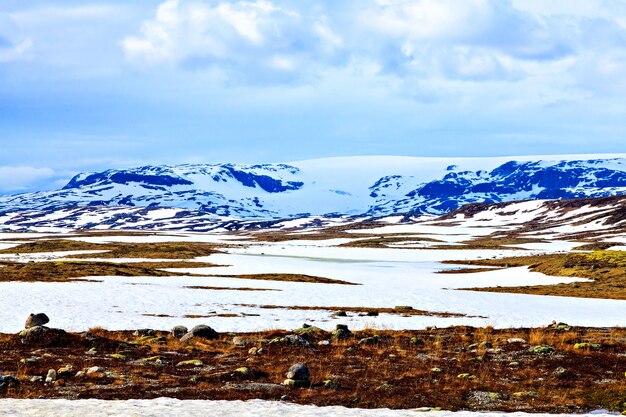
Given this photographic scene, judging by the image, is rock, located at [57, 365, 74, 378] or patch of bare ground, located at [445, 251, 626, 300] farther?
patch of bare ground, located at [445, 251, 626, 300]

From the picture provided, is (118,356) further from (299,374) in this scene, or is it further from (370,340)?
(370,340)

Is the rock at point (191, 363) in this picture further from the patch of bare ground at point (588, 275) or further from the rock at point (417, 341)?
the patch of bare ground at point (588, 275)

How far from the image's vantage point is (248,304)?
2055 inches

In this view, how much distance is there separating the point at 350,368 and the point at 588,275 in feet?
219

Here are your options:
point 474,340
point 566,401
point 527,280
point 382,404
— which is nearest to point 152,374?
point 382,404

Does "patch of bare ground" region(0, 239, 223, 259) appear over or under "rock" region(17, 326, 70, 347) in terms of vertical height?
under

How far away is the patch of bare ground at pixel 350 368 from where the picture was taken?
Answer: 21.2 meters

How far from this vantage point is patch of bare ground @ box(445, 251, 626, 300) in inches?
2749

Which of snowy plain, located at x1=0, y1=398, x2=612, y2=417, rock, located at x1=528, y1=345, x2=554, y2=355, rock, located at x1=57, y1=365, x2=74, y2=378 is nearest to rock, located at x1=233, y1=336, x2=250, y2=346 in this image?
rock, located at x1=57, y1=365, x2=74, y2=378

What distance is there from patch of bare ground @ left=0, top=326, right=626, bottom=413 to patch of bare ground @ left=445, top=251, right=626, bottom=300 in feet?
117

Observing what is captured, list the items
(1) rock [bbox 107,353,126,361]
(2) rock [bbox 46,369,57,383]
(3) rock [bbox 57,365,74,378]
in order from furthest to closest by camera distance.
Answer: (1) rock [bbox 107,353,126,361], (3) rock [bbox 57,365,74,378], (2) rock [bbox 46,369,57,383]

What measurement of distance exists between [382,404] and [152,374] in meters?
8.86

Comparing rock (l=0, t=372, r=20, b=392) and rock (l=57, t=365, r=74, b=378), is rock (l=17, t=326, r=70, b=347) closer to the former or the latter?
rock (l=57, t=365, r=74, b=378)

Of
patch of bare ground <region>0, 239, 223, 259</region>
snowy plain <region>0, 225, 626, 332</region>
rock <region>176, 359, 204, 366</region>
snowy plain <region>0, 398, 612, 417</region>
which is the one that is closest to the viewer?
snowy plain <region>0, 398, 612, 417</region>
